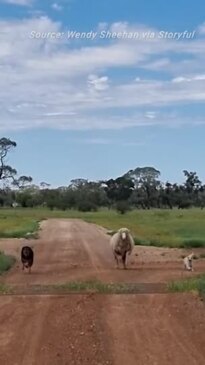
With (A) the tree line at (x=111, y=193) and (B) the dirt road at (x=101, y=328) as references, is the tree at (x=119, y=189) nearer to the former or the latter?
(A) the tree line at (x=111, y=193)

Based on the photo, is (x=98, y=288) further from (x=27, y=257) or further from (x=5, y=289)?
(x=27, y=257)

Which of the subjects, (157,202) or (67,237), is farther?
(157,202)

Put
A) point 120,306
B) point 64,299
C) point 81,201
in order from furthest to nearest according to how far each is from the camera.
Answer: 1. point 81,201
2. point 64,299
3. point 120,306

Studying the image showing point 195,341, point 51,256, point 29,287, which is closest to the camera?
point 195,341

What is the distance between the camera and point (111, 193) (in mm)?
138375

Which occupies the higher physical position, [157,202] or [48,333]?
[157,202]

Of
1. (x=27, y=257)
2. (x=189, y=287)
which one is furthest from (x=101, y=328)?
(x=27, y=257)

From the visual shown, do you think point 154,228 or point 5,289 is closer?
point 5,289

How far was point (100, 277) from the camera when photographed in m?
20.2

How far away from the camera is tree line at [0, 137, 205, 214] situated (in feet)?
421

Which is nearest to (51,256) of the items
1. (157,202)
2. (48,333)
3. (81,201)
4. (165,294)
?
(165,294)

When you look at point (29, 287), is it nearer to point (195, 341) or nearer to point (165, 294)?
point (165, 294)

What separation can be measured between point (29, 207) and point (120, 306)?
117 meters

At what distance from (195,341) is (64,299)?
4538 mm
